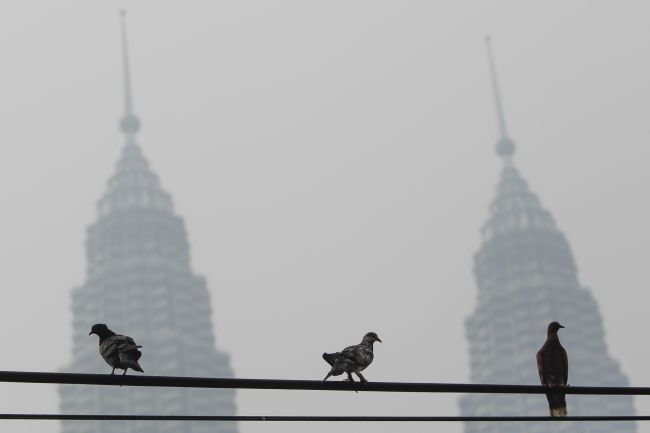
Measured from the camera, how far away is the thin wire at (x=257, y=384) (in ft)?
26.5

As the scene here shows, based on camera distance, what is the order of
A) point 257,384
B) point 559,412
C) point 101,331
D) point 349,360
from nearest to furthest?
point 257,384 < point 349,360 < point 559,412 < point 101,331

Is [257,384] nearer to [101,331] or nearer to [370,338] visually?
[370,338]

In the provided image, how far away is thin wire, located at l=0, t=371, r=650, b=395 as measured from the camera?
26.5 feet

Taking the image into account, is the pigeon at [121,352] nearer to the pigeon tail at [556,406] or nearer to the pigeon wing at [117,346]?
the pigeon wing at [117,346]

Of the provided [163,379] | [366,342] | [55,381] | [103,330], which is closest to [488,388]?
[163,379]

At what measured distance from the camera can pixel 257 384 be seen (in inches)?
341

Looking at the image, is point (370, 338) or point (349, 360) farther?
point (370, 338)

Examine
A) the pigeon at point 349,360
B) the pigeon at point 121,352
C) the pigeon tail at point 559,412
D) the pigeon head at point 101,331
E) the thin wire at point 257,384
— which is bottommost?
the thin wire at point 257,384

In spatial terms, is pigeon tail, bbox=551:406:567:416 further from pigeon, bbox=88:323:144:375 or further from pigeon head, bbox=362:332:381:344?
pigeon, bbox=88:323:144:375

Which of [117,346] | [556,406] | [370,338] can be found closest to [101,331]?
[117,346]

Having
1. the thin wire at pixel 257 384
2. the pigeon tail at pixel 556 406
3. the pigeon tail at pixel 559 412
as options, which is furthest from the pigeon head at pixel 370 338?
the thin wire at pixel 257 384

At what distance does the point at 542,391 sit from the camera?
9.90 m

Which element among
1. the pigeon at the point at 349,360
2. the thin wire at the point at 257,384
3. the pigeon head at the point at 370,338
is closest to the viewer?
the thin wire at the point at 257,384

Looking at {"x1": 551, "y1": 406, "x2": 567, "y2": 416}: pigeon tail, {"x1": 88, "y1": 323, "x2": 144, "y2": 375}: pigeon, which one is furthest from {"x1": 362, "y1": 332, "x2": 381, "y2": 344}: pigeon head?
{"x1": 88, "y1": 323, "x2": 144, "y2": 375}: pigeon
